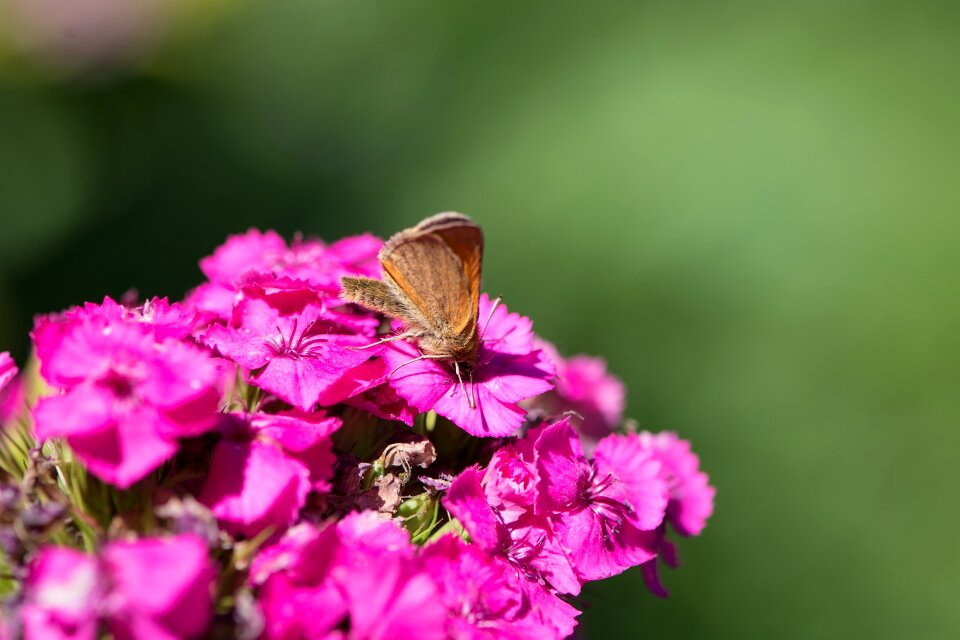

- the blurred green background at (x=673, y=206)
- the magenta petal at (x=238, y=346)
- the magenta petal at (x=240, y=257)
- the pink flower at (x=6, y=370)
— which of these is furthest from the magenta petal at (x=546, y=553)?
the blurred green background at (x=673, y=206)

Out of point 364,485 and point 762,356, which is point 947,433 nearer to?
point 762,356

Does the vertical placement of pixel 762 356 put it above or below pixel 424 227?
below

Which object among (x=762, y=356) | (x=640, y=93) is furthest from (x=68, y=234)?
(x=762, y=356)

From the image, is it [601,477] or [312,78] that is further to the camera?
[312,78]

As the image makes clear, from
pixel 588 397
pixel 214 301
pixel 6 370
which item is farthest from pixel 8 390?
pixel 588 397

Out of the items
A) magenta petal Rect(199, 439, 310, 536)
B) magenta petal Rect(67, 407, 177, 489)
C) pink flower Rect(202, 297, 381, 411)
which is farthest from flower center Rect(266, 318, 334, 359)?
magenta petal Rect(67, 407, 177, 489)

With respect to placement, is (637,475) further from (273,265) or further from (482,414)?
(273,265)

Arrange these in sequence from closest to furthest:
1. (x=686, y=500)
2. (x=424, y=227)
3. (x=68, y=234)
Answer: (x=424, y=227), (x=686, y=500), (x=68, y=234)

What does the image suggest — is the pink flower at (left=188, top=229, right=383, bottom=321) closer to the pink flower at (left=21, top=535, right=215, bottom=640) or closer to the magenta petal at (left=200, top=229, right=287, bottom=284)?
the magenta petal at (left=200, top=229, right=287, bottom=284)

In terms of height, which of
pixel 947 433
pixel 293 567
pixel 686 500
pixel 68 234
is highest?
pixel 293 567
